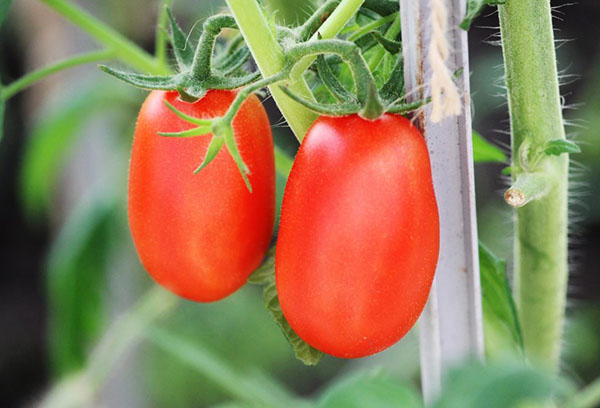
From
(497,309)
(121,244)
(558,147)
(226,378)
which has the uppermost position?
(558,147)

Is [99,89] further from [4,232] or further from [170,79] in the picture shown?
[4,232]

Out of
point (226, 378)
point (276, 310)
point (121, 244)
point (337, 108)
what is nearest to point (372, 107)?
point (337, 108)

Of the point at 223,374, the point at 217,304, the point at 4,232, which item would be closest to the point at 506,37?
the point at 223,374

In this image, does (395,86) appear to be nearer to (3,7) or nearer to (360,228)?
(360,228)

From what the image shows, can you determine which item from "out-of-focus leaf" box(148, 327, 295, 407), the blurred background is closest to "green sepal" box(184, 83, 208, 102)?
"out-of-focus leaf" box(148, 327, 295, 407)

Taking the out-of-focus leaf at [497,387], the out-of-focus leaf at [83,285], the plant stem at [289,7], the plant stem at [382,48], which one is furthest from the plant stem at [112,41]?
the out-of-focus leaf at [83,285]

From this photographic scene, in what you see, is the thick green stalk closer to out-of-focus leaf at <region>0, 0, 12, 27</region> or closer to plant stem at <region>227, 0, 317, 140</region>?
plant stem at <region>227, 0, 317, 140</region>
